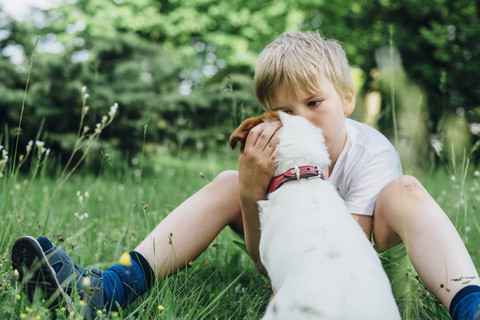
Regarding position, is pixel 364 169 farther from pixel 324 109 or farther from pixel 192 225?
pixel 192 225

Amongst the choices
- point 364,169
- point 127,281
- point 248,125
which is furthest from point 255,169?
point 127,281

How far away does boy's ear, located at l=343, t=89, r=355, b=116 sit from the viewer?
94.2 inches

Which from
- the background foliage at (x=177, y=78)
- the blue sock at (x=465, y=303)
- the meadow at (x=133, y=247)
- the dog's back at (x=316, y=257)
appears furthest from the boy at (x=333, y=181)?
the background foliage at (x=177, y=78)

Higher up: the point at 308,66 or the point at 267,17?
the point at 308,66

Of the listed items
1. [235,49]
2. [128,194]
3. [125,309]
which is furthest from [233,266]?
[235,49]

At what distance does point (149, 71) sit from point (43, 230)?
570cm

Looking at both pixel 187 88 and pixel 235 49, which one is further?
pixel 235 49

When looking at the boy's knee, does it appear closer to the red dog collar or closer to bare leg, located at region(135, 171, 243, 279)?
the red dog collar

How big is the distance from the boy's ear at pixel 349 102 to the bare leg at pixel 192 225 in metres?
0.74

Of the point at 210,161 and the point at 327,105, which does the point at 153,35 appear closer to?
the point at 210,161

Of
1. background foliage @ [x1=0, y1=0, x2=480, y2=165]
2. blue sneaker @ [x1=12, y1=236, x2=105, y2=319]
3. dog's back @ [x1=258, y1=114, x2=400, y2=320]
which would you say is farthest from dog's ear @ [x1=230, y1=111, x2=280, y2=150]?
background foliage @ [x1=0, y1=0, x2=480, y2=165]

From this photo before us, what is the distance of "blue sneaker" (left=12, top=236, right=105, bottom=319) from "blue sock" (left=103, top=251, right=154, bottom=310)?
0.20 feet

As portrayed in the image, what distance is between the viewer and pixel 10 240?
2260 millimetres

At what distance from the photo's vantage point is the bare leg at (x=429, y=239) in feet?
5.24
